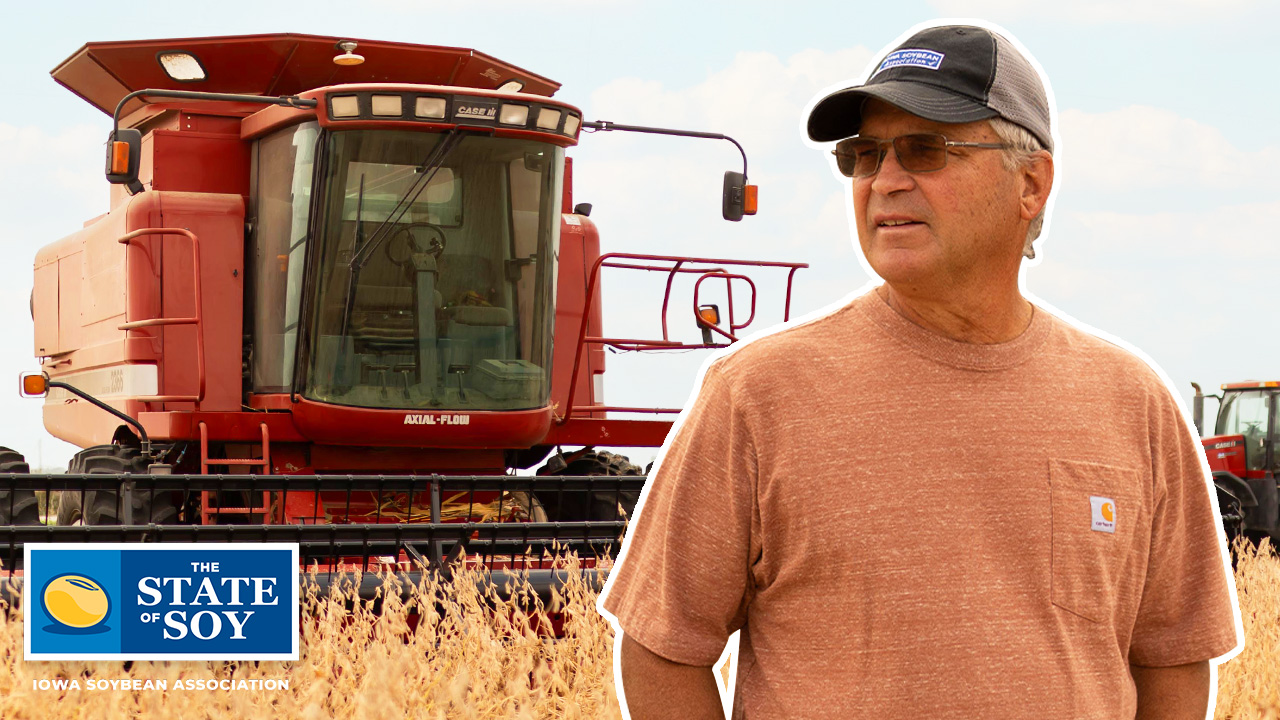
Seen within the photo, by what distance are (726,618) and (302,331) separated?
5.77 meters

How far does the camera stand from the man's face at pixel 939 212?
1.63 metres

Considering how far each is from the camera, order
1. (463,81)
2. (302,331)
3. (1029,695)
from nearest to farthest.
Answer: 1. (1029,695)
2. (302,331)
3. (463,81)

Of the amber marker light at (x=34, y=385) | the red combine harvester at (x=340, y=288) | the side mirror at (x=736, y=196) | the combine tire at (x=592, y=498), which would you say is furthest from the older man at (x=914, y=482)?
the amber marker light at (x=34, y=385)

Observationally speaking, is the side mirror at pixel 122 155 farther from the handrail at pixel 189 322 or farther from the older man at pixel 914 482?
the older man at pixel 914 482

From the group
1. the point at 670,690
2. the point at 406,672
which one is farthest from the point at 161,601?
the point at 670,690

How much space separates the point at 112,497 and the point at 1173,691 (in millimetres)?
5896

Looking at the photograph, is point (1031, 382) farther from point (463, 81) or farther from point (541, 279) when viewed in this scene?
point (463, 81)

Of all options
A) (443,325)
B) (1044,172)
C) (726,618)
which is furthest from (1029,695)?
(443,325)

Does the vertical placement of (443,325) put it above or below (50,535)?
above

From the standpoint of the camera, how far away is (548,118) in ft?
23.6

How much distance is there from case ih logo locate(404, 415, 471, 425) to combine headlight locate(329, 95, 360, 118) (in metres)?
1.52

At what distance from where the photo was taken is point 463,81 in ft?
27.7

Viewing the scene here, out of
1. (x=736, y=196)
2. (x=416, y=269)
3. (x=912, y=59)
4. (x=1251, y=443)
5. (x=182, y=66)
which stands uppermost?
(x=182, y=66)

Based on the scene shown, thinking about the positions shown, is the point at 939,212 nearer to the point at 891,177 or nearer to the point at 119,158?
the point at 891,177
